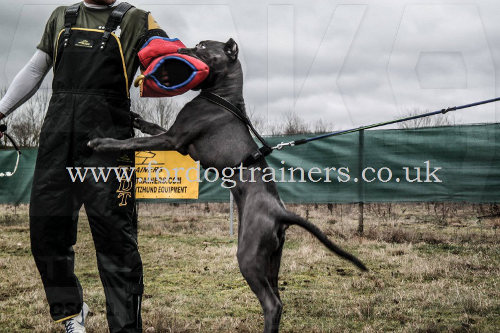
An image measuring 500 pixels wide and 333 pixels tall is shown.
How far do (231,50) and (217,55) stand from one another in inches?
3.7

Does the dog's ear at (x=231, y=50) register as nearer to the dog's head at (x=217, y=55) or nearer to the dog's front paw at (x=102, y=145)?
the dog's head at (x=217, y=55)

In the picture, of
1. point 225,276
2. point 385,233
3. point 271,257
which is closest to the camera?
point 271,257

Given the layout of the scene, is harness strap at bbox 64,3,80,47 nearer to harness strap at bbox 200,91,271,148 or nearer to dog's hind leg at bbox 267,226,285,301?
harness strap at bbox 200,91,271,148

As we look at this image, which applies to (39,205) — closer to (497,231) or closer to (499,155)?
(499,155)

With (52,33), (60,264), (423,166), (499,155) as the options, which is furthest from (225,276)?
(499,155)

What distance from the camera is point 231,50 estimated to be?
2.76 m

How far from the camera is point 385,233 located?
730cm

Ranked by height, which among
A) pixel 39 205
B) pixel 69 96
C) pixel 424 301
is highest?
pixel 69 96

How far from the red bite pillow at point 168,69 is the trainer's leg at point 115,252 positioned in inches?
25.5

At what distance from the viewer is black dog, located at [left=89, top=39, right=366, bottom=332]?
94.3 inches

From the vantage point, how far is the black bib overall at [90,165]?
2.66m

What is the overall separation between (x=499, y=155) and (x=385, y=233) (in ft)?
6.56

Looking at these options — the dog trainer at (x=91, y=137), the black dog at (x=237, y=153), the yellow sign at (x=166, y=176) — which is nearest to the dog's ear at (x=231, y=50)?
the black dog at (x=237, y=153)

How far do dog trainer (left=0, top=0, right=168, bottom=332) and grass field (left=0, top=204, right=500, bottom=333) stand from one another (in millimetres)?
870
